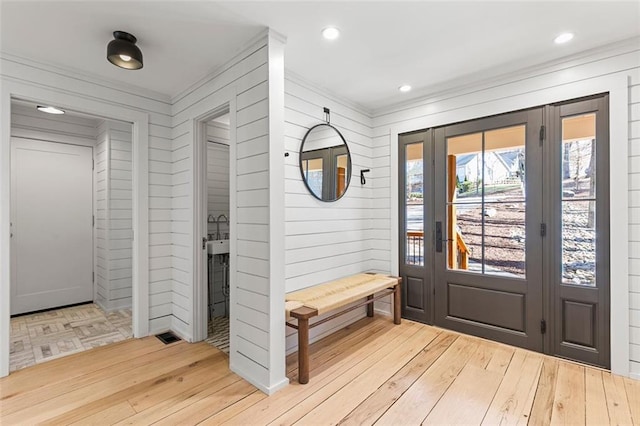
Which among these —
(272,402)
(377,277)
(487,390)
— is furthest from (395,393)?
(377,277)

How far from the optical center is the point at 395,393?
7.23 ft

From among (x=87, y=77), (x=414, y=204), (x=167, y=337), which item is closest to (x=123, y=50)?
(x=87, y=77)

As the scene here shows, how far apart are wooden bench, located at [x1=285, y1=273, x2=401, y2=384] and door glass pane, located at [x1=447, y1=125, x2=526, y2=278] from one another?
0.77 m

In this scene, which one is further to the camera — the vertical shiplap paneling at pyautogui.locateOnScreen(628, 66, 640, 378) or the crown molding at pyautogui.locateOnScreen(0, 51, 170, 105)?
the crown molding at pyautogui.locateOnScreen(0, 51, 170, 105)

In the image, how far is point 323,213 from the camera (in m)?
3.26

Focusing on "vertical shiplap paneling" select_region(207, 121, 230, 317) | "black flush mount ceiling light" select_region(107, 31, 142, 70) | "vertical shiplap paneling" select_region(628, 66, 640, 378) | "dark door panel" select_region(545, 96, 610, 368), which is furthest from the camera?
"vertical shiplap paneling" select_region(207, 121, 230, 317)

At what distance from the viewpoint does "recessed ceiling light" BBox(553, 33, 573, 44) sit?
2330 millimetres

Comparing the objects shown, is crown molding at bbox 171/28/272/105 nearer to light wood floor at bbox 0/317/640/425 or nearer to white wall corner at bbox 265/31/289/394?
white wall corner at bbox 265/31/289/394

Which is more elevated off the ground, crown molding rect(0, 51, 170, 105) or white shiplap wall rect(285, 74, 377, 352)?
crown molding rect(0, 51, 170, 105)

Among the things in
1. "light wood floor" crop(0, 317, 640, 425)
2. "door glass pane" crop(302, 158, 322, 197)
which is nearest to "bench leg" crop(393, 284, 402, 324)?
"light wood floor" crop(0, 317, 640, 425)

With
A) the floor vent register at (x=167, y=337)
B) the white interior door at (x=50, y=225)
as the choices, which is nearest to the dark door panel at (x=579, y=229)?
the floor vent register at (x=167, y=337)

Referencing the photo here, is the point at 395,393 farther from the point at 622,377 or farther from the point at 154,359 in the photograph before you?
the point at 154,359

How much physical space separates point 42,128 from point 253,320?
3.87 m

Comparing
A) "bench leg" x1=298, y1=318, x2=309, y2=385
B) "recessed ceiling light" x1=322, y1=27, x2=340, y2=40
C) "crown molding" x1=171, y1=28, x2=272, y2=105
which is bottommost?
"bench leg" x1=298, y1=318, x2=309, y2=385
